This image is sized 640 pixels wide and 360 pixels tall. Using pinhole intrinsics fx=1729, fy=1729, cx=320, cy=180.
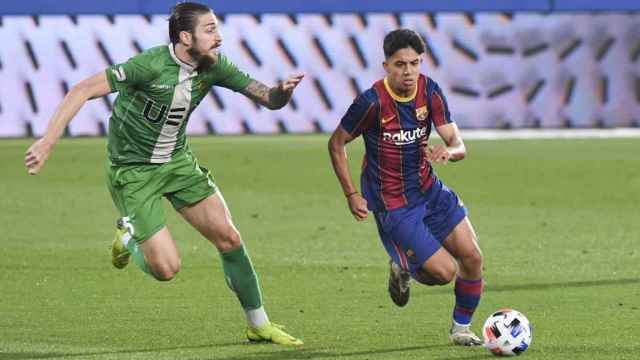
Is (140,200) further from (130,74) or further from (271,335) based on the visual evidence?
(271,335)

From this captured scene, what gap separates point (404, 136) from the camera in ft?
34.2

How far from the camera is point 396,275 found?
36.9 ft

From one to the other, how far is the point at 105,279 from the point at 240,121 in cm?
1996

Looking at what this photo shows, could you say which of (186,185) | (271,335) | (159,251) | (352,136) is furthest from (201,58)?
(271,335)

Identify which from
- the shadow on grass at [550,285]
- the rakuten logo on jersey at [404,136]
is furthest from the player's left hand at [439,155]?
the shadow on grass at [550,285]

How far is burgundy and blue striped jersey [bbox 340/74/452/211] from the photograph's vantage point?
10.4m

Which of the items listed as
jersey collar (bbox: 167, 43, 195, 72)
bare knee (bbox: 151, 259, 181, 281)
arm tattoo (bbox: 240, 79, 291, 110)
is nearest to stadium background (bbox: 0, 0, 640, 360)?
bare knee (bbox: 151, 259, 181, 281)

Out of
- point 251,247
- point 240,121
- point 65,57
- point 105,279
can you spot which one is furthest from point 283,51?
point 105,279

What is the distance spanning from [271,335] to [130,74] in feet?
5.83

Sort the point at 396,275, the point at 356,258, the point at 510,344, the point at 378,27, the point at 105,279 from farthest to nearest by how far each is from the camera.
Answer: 1. the point at 378,27
2. the point at 356,258
3. the point at 105,279
4. the point at 396,275
5. the point at 510,344

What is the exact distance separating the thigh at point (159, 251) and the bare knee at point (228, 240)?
279 mm

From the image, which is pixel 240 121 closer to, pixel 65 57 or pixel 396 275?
pixel 65 57

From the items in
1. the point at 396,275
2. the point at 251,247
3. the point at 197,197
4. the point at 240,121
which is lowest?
the point at 240,121

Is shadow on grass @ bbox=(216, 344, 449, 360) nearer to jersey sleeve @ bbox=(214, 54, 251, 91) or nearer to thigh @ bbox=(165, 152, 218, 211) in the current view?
thigh @ bbox=(165, 152, 218, 211)
